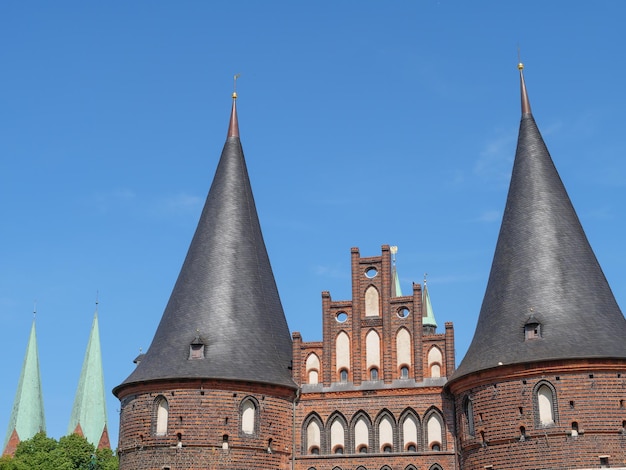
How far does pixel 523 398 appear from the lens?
28078mm

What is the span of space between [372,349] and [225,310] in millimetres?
4790

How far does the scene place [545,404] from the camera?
91.7ft

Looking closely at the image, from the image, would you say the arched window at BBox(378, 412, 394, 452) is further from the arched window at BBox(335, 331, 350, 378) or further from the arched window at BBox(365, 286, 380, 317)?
the arched window at BBox(365, 286, 380, 317)

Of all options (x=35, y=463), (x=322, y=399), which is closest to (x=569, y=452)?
(x=322, y=399)

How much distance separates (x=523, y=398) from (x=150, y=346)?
11.8 meters

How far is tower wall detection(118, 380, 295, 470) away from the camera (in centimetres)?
2927

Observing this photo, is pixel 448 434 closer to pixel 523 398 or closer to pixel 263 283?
pixel 523 398

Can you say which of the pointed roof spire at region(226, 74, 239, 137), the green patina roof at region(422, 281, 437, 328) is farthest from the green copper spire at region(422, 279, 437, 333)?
the pointed roof spire at region(226, 74, 239, 137)

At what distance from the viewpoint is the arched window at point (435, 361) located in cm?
3102

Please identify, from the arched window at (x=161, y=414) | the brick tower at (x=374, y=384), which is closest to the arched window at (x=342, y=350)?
the brick tower at (x=374, y=384)

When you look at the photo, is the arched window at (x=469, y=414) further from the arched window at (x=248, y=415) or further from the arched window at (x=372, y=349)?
the arched window at (x=248, y=415)

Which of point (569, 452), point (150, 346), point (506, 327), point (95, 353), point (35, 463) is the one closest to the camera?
point (569, 452)

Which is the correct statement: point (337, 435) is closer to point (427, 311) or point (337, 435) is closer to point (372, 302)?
point (372, 302)

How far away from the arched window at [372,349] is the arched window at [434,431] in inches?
91.8
